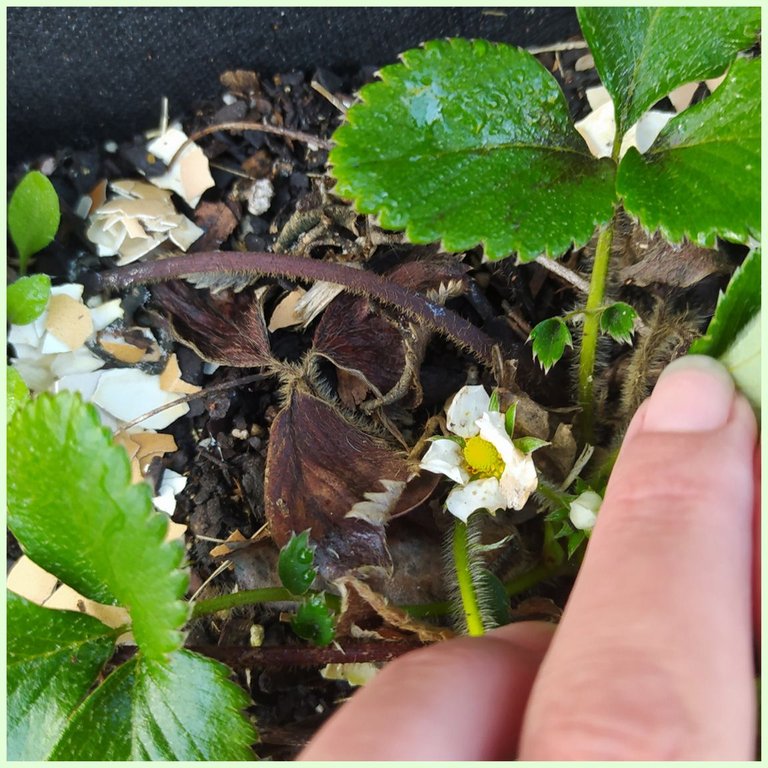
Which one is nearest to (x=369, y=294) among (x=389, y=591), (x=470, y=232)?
(x=470, y=232)

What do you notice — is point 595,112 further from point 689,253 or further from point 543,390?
point 543,390

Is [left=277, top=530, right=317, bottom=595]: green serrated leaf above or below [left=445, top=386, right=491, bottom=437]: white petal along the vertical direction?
below

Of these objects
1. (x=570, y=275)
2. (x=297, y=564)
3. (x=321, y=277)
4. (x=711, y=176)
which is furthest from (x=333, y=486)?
(x=711, y=176)

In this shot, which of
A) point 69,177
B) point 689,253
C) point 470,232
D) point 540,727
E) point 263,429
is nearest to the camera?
point 540,727

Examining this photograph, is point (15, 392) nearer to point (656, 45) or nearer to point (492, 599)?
point (492, 599)

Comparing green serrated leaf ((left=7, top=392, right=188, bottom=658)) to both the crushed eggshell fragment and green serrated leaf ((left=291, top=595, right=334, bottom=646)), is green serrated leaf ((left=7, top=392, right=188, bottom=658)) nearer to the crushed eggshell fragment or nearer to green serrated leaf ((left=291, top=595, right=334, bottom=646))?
green serrated leaf ((left=291, top=595, right=334, bottom=646))

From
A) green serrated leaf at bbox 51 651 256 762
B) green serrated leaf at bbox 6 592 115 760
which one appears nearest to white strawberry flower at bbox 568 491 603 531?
green serrated leaf at bbox 51 651 256 762
